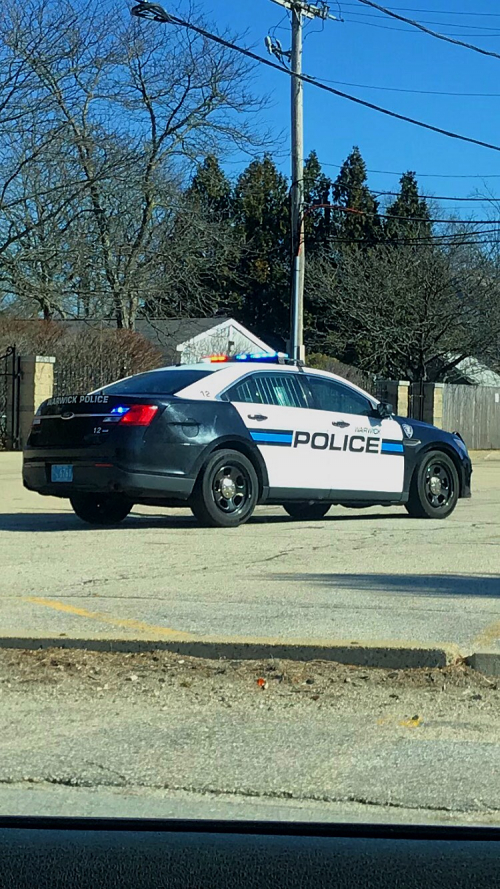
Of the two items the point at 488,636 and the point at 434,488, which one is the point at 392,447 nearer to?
the point at 434,488

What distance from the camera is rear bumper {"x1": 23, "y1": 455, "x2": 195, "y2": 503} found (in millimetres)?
10523

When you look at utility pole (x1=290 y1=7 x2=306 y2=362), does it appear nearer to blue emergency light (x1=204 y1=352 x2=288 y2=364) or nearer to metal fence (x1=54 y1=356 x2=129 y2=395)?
metal fence (x1=54 y1=356 x2=129 y2=395)

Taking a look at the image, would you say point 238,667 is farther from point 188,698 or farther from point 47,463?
point 47,463

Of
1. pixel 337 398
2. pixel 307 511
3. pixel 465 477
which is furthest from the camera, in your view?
pixel 307 511

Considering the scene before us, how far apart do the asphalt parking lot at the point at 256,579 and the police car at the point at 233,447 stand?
1.23 ft

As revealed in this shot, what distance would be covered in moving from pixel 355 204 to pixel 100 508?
47.3 m

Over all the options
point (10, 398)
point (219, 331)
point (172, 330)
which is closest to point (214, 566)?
point (10, 398)

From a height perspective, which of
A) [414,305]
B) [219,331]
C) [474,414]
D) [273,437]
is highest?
[414,305]

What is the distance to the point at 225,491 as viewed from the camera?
11.2 meters

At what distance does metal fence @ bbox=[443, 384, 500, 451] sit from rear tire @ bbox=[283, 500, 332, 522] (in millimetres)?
21642

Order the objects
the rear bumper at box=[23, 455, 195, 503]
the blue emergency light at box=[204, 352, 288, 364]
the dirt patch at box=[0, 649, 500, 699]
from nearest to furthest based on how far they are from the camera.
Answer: the dirt patch at box=[0, 649, 500, 699], the rear bumper at box=[23, 455, 195, 503], the blue emergency light at box=[204, 352, 288, 364]

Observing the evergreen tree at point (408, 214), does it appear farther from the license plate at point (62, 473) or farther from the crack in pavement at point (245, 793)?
the crack in pavement at point (245, 793)

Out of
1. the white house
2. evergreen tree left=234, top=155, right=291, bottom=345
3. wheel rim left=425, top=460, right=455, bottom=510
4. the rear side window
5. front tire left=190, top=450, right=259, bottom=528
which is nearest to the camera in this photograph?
front tire left=190, top=450, right=259, bottom=528

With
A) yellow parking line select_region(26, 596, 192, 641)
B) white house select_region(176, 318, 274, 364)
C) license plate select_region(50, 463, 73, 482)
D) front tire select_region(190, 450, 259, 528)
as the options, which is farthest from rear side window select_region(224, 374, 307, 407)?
white house select_region(176, 318, 274, 364)
